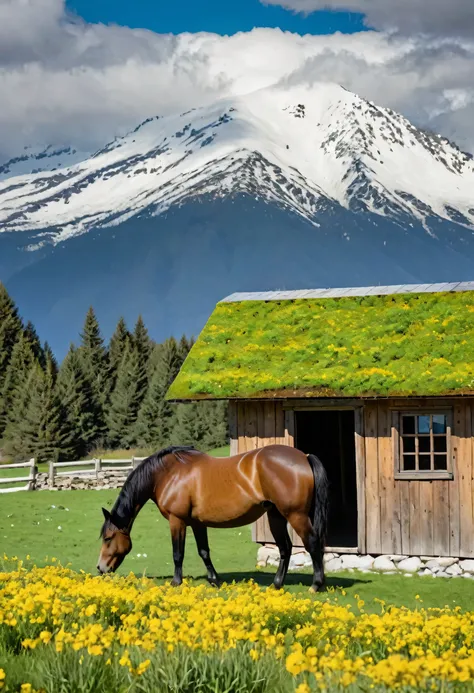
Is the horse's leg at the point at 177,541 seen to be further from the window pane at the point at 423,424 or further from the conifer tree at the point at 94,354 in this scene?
the conifer tree at the point at 94,354

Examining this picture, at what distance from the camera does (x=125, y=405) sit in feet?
214

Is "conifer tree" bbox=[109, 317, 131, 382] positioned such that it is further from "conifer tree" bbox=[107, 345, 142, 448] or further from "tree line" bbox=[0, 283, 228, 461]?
"conifer tree" bbox=[107, 345, 142, 448]

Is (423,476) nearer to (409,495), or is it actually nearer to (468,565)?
(409,495)

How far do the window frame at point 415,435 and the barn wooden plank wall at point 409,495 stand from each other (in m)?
0.06

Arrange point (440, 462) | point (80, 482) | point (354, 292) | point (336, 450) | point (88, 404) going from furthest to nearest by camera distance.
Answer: point (88, 404), point (80, 482), point (336, 450), point (354, 292), point (440, 462)

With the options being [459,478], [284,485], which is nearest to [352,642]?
[284,485]

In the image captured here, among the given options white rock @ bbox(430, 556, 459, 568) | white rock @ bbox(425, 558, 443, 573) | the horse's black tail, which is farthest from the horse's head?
white rock @ bbox(430, 556, 459, 568)

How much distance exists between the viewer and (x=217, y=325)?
2148cm

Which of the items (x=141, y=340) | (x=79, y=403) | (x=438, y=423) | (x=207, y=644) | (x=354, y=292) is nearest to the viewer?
(x=207, y=644)

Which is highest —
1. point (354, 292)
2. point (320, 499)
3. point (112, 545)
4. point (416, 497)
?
point (354, 292)

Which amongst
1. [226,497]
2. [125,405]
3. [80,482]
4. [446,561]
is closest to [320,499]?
[226,497]

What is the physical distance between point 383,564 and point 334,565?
1.02 m

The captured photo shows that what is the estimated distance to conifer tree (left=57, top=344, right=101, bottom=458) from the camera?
61.4 m

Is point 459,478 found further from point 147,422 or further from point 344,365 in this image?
point 147,422
